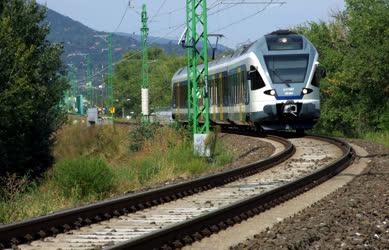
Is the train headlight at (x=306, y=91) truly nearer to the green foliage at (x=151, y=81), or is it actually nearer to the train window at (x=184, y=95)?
the train window at (x=184, y=95)

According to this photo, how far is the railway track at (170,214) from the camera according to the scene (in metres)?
8.48

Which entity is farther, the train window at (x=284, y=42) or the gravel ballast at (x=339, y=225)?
the train window at (x=284, y=42)

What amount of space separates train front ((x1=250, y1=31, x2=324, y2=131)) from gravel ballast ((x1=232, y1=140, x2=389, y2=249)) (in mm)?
12898

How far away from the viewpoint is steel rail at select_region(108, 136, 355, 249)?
7.82 metres

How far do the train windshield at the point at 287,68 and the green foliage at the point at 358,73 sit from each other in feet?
45.0

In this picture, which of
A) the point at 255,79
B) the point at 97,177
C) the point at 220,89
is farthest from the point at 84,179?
the point at 220,89

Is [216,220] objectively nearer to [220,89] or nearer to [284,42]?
[284,42]

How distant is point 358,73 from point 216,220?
35.7 m

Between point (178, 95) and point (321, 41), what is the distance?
17496 millimetres

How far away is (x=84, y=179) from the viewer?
15.5m

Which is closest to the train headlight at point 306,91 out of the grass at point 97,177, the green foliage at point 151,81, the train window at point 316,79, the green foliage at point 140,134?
the train window at point 316,79

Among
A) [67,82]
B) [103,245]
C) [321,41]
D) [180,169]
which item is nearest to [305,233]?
[103,245]

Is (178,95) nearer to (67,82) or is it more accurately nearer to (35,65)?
(67,82)

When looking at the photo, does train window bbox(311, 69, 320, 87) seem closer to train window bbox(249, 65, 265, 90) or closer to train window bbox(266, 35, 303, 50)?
train window bbox(266, 35, 303, 50)
